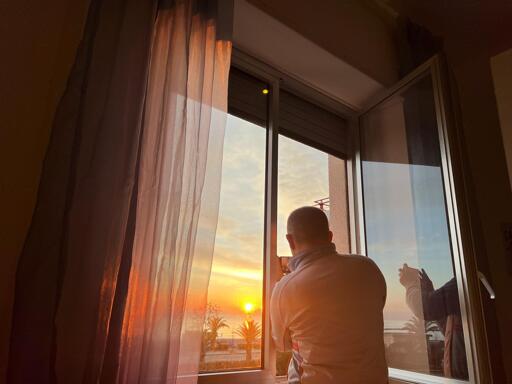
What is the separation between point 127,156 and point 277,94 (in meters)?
1.22

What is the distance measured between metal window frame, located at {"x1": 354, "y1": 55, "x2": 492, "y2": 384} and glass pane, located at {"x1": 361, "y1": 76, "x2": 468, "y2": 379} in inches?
1.5

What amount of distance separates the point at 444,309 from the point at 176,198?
142 centimetres

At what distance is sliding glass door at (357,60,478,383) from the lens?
1.75m

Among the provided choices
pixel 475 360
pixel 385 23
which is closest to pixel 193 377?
pixel 475 360

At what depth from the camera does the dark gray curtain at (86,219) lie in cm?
91

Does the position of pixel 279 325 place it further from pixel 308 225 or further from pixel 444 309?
pixel 444 309

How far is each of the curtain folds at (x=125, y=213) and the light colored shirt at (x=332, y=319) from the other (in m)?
0.35

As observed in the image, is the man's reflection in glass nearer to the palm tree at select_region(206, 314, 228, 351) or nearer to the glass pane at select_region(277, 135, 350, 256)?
the glass pane at select_region(277, 135, 350, 256)

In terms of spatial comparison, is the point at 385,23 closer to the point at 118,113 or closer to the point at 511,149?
the point at 511,149

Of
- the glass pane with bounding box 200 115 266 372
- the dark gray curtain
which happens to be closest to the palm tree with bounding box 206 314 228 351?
the glass pane with bounding box 200 115 266 372

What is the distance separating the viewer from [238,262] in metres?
1.74

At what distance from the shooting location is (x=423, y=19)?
2562mm

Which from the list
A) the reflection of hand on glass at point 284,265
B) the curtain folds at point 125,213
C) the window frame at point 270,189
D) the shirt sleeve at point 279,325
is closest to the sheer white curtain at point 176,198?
the curtain folds at point 125,213

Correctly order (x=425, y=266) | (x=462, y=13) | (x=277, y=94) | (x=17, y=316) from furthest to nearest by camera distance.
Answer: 1. (x=462, y=13)
2. (x=277, y=94)
3. (x=425, y=266)
4. (x=17, y=316)
